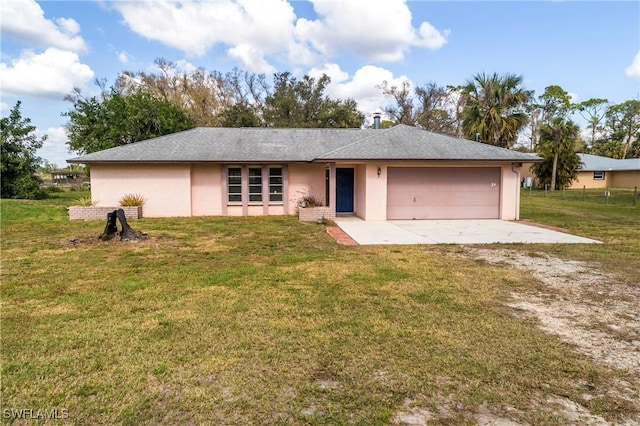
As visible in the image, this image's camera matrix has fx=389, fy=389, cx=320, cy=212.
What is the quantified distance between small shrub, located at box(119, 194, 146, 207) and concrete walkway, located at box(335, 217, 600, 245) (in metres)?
→ 7.76

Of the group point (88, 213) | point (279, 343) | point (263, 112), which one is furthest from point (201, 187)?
point (263, 112)

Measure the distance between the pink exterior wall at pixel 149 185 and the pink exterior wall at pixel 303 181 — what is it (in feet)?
13.4

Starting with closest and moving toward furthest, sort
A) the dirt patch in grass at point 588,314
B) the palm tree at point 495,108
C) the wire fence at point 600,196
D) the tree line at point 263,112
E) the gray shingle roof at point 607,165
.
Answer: the dirt patch in grass at point 588,314 → the wire fence at point 600,196 → the palm tree at point 495,108 → the tree line at point 263,112 → the gray shingle roof at point 607,165

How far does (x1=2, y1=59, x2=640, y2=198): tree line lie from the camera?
23.4 meters

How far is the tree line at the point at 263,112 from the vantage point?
921 inches

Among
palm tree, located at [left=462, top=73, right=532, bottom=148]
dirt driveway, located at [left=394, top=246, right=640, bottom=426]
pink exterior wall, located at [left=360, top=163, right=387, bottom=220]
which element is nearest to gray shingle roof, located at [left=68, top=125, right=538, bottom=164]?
pink exterior wall, located at [left=360, top=163, right=387, bottom=220]

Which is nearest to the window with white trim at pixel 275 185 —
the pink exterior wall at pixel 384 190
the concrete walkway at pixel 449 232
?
the concrete walkway at pixel 449 232

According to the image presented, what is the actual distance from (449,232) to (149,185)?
448 inches

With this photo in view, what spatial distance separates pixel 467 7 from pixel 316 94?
22023 mm

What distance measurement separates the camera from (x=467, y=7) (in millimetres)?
13492

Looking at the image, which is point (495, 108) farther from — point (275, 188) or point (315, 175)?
point (275, 188)

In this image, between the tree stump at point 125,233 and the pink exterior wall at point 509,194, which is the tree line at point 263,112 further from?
the tree stump at point 125,233

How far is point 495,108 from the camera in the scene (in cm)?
2350

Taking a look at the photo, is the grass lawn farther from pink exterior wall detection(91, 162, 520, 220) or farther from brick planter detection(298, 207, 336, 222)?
pink exterior wall detection(91, 162, 520, 220)
